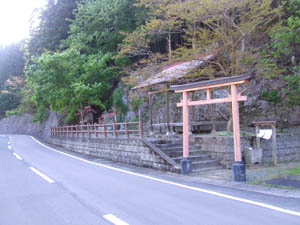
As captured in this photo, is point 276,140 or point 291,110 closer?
point 276,140

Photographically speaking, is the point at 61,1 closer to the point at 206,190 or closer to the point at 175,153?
the point at 175,153

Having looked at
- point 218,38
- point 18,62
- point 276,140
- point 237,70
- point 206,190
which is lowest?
point 206,190

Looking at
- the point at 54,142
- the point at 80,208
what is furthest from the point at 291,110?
the point at 54,142

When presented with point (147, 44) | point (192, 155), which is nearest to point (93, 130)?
point (147, 44)

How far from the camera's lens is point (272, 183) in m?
7.43

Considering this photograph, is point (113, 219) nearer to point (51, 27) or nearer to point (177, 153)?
point (177, 153)

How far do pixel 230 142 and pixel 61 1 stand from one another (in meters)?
30.5

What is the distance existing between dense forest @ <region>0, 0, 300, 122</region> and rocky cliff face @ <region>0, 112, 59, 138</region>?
3309 mm

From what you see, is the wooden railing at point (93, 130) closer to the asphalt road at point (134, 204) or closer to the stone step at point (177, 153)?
the stone step at point (177, 153)

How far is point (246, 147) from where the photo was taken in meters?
10.7

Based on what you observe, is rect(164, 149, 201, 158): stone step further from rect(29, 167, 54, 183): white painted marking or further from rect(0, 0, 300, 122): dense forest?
rect(29, 167, 54, 183): white painted marking

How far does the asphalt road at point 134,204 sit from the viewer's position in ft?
15.4

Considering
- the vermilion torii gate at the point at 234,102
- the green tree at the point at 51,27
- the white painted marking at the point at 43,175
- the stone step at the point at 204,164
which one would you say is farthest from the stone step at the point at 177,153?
the green tree at the point at 51,27

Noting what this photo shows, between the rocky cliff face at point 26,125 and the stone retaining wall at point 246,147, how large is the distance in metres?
27.0
